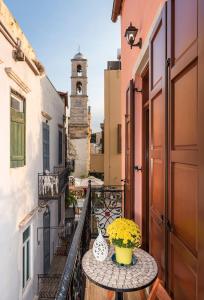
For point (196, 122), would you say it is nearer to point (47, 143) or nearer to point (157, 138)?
point (157, 138)

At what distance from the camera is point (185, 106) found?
1.63 m

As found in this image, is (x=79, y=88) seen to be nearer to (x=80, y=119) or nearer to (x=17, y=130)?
(x=80, y=119)

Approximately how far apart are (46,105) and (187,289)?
8267 mm

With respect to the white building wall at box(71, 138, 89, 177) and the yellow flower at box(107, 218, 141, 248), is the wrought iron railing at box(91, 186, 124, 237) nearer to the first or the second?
the yellow flower at box(107, 218, 141, 248)

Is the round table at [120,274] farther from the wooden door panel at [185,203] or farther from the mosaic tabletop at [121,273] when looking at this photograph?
the wooden door panel at [185,203]

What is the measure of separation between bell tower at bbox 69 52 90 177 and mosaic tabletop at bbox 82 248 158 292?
21.1 meters

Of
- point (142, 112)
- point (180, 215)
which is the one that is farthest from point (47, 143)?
point (180, 215)

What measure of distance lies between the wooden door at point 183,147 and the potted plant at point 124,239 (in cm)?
33

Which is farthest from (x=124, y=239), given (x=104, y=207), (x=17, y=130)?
(x=17, y=130)

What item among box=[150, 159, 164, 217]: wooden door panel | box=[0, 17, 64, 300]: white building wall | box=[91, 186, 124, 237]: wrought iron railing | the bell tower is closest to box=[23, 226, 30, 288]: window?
box=[0, 17, 64, 300]: white building wall

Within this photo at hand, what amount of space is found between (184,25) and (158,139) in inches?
40.5

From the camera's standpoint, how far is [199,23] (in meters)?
1.38

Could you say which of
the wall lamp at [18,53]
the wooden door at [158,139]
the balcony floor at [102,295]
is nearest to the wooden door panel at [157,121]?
the wooden door at [158,139]

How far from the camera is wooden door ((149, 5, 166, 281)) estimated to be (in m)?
2.14
